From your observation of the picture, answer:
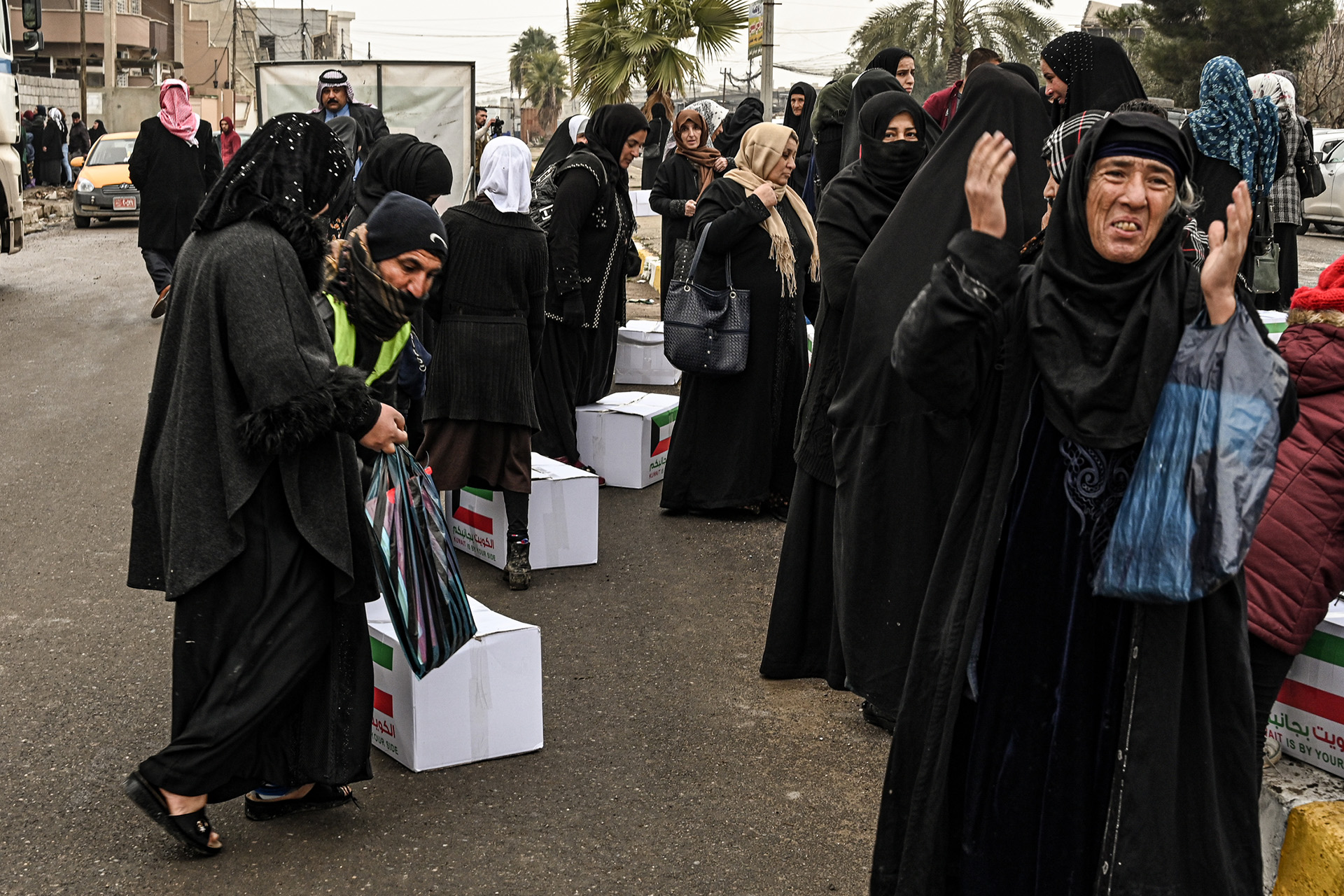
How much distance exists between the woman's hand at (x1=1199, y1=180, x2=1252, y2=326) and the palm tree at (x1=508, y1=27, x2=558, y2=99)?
84608mm

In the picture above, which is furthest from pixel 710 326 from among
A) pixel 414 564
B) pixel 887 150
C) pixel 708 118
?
pixel 708 118

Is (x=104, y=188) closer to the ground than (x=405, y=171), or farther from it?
closer to the ground

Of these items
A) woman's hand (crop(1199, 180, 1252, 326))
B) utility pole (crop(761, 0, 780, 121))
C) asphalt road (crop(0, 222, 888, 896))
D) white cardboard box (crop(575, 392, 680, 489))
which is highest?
utility pole (crop(761, 0, 780, 121))

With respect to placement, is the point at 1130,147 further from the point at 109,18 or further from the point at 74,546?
the point at 109,18

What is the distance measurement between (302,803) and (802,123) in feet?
26.7

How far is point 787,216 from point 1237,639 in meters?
4.09

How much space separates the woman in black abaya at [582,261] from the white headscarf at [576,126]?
35.0 inches

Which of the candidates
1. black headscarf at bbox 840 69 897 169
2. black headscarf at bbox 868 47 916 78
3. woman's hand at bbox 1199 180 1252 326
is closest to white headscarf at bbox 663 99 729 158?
black headscarf at bbox 868 47 916 78

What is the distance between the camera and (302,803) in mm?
3658

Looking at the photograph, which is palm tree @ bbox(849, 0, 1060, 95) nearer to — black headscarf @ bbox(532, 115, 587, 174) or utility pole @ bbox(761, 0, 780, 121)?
utility pole @ bbox(761, 0, 780, 121)

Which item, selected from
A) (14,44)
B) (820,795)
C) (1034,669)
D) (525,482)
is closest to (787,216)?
(525,482)

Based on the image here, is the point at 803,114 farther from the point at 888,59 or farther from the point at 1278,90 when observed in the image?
the point at 1278,90

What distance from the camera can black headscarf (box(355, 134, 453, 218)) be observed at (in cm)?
536

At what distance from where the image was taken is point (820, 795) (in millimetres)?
3824
